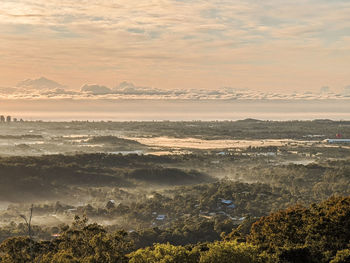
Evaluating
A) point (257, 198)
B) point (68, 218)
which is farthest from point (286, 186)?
point (68, 218)

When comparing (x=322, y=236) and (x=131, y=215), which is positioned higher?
(x=322, y=236)

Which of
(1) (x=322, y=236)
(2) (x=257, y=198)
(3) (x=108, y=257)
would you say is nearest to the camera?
(3) (x=108, y=257)

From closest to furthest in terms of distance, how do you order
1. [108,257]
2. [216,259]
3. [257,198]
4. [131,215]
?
[216,259]
[108,257]
[131,215]
[257,198]

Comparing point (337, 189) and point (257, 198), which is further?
point (337, 189)

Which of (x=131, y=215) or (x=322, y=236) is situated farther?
(x=131, y=215)

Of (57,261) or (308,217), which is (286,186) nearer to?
(308,217)

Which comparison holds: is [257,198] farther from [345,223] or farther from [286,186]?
[345,223]

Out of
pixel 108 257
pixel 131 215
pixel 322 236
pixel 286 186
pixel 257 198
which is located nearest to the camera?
pixel 108 257

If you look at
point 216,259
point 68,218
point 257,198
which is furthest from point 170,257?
point 257,198

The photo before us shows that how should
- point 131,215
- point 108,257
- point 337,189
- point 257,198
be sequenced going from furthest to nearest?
point 337,189 < point 257,198 < point 131,215 < point 108,257
